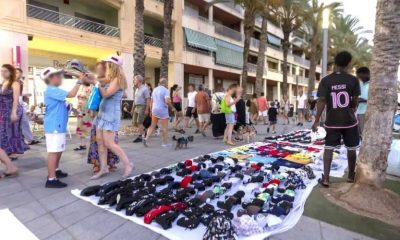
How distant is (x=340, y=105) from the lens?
401 centimetres

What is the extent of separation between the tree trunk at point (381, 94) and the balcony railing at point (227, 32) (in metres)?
24.3

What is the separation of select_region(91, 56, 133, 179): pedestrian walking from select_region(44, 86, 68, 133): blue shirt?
0.53 meters

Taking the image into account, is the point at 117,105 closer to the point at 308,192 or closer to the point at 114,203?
the point at 114,203

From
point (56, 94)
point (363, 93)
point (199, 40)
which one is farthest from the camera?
point (199, 40)

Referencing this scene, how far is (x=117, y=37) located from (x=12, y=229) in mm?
17009

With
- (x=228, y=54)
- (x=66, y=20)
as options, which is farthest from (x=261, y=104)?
(x=228, y=54)

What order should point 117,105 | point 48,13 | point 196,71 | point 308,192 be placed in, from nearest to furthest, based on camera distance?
point 308,192 → point 117,105 → point 48,13 → point 196,71

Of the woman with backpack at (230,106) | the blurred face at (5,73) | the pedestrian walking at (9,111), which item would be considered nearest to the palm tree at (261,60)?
the woman with backpack at (230,106)

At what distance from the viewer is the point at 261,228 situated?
275 centimetres

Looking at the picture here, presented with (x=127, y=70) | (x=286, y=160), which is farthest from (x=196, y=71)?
(x=286, y=160)

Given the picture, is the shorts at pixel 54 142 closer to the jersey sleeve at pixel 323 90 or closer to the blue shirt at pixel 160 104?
the blue shirt at pixel 160 104

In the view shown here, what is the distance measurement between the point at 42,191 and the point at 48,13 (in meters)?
15.3

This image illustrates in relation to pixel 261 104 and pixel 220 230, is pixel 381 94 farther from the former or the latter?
pixel 261 104

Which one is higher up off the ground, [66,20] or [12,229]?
[66,20]
